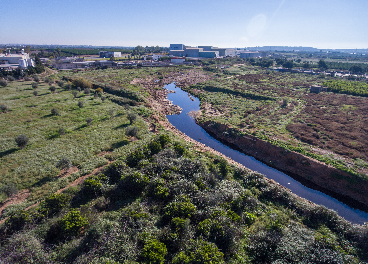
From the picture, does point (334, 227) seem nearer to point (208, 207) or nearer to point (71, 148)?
point (208, 207)

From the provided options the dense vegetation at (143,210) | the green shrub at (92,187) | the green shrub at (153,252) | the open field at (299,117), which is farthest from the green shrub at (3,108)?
the green shrub at (153,252)

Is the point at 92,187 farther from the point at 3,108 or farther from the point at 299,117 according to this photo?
the point at 299,117

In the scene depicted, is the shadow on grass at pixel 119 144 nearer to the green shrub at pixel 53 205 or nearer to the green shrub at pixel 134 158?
the green shrub at pixel 134 158

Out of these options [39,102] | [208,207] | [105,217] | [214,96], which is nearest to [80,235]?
[105,217]

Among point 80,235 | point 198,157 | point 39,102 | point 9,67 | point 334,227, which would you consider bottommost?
point 334,227

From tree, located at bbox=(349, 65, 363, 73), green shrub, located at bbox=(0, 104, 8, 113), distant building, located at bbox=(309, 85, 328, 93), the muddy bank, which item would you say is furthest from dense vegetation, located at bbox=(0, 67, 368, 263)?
tree, located at bbox=(349, 65, 363, 73)

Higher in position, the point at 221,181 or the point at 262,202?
the point at 221,181

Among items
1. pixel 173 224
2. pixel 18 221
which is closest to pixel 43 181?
pixel 18 221
